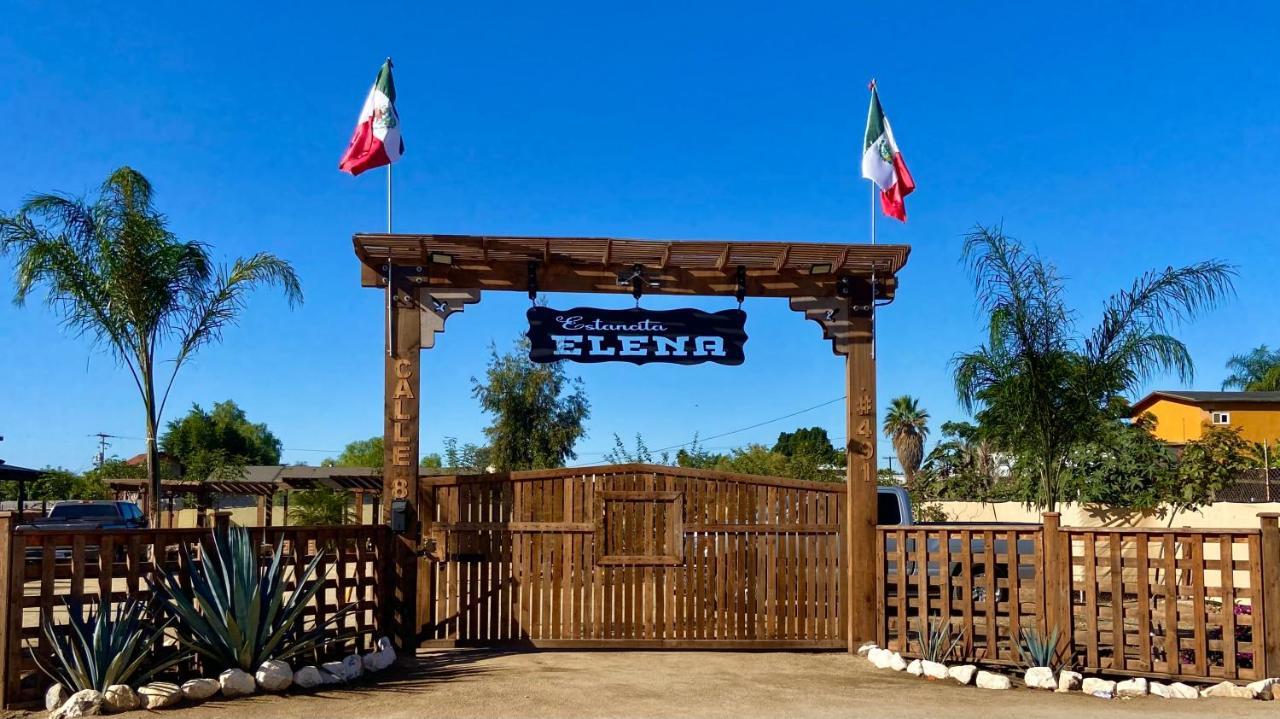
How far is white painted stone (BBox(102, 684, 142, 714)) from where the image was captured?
7184 millimetres

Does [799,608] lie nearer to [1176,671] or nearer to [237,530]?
[1176,671]

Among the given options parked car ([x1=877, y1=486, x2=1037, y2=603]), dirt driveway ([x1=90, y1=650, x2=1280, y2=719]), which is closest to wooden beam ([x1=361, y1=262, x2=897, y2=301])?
parked car ([x1=877, y1=486, x2=1037, y2=603])

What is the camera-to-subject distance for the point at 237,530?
27.7 ft

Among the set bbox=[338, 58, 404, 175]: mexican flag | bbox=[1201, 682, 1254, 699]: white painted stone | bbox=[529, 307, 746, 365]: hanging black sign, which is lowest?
bbox=[1201, 682, 1254, 699]: white painted stone

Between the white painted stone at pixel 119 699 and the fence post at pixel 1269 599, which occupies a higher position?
the fence post at pixel 1269 599

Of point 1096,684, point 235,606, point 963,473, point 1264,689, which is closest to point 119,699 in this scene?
point 235,606

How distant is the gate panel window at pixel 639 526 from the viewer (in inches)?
398

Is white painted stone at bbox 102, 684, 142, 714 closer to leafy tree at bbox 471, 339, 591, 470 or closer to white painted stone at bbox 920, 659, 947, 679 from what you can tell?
white painted stone at bbox 920, 659, 947, 679

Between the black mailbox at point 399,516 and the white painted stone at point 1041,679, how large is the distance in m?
5.52

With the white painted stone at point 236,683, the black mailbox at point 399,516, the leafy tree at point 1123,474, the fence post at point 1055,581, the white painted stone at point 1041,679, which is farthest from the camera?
the leafy tree at point 1123,474

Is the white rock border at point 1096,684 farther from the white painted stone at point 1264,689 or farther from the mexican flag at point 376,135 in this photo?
the mexican flag at point 376,135

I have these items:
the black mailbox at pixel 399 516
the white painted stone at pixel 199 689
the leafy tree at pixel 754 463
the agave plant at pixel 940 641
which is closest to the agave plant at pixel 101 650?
the white painted stone at pixel 199 689

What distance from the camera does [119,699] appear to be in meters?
7.23

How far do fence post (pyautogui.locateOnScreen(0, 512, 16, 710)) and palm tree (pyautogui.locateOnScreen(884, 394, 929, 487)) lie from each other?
143 feet
